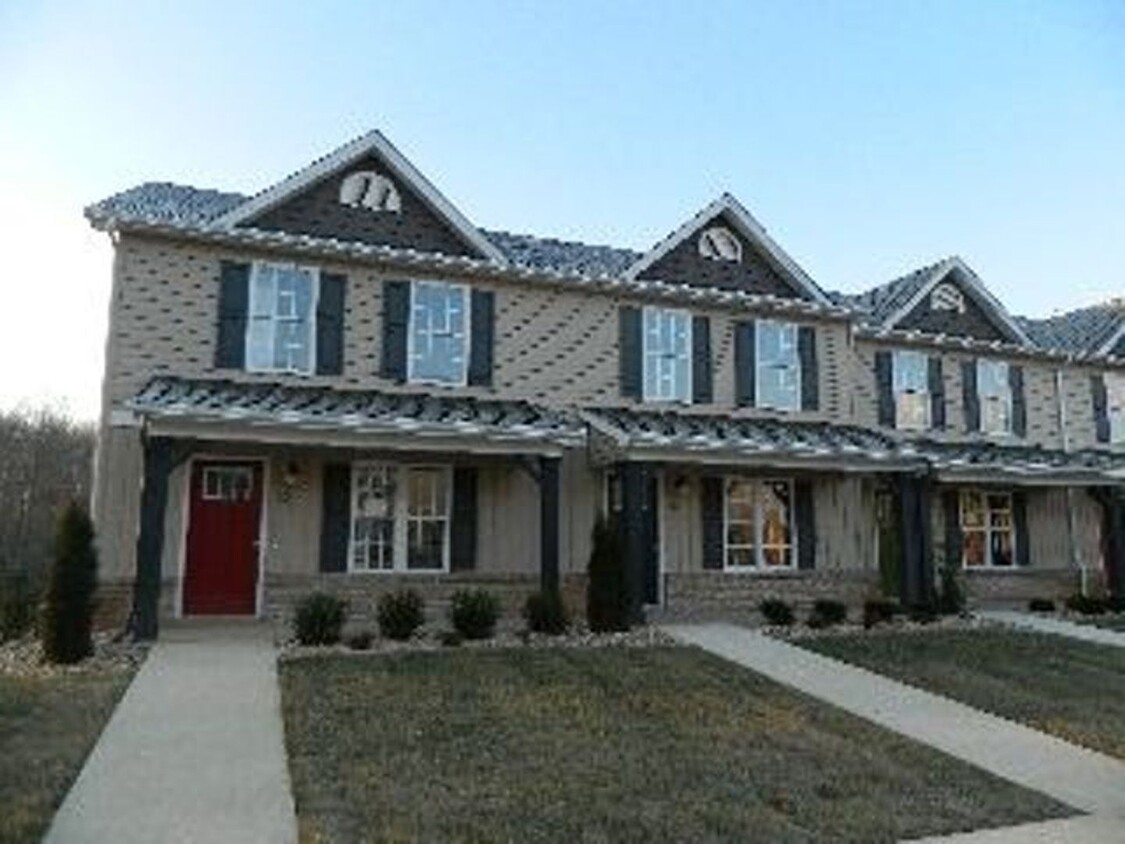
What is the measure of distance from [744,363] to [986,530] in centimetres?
735

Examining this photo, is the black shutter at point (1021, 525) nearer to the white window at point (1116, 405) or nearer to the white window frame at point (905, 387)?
the white window frame at point (905, 387)

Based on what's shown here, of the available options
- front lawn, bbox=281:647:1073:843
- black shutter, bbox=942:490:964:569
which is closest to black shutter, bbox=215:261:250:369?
front lawn, bbox=281:647:1073:843

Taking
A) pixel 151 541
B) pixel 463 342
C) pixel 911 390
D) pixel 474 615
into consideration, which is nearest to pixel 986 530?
pixel 911 390

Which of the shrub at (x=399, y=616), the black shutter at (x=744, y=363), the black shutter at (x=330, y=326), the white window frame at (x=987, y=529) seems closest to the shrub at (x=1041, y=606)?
the white window frame at (x=987, y=529)

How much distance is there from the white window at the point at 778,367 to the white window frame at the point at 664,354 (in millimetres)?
1559

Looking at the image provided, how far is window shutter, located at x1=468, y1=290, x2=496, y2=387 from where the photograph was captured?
17641 mm

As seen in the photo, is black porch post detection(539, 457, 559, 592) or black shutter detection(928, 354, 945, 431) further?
black shutter detection(928, 354, 945, 431)

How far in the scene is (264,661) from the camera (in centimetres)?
1227

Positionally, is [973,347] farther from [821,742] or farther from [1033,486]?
[821,742]

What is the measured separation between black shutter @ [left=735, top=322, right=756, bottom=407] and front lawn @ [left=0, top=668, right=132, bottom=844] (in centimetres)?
1225

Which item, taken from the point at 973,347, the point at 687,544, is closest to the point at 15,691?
the point at 687,544

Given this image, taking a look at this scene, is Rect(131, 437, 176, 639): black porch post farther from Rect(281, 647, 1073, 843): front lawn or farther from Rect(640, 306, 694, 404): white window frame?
Rect(640, 306, 694, 404): white window frame

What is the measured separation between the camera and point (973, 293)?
920 inches

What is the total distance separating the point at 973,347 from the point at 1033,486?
134 inches
